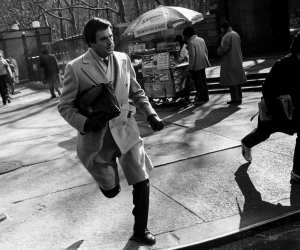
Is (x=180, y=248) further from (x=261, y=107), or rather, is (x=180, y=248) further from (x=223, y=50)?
(x=223, y=50)

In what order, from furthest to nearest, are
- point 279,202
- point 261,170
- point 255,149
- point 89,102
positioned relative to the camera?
point 255,149
point 261,170
point 279,202
point 89,102

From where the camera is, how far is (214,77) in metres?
13.1

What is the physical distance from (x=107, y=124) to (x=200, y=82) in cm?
733

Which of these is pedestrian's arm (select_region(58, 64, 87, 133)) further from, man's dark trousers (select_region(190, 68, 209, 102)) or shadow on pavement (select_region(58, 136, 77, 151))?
man's dark trousers (select_region(190, 68, 209, 102))

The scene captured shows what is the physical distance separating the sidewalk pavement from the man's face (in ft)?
5.41

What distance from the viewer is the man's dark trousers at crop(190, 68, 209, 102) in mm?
10602

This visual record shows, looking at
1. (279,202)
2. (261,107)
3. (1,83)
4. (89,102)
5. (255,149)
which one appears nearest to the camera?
(89,102)

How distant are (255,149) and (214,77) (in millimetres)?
7311

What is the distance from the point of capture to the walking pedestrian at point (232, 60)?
9.73m

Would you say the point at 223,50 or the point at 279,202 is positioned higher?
the point at 223,50

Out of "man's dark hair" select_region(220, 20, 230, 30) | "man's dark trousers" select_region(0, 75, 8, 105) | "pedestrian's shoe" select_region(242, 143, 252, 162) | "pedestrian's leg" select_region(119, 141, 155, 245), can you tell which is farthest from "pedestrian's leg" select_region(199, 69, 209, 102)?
"man's dark trousers" select_region(0, 75, 8, 105)

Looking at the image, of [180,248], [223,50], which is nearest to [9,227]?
[180,248]

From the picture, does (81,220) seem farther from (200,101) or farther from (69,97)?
(200,101)

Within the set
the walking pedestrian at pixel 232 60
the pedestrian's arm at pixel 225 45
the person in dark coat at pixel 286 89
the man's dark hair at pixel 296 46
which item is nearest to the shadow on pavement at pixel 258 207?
the person in dark coat at pixel 286 89
